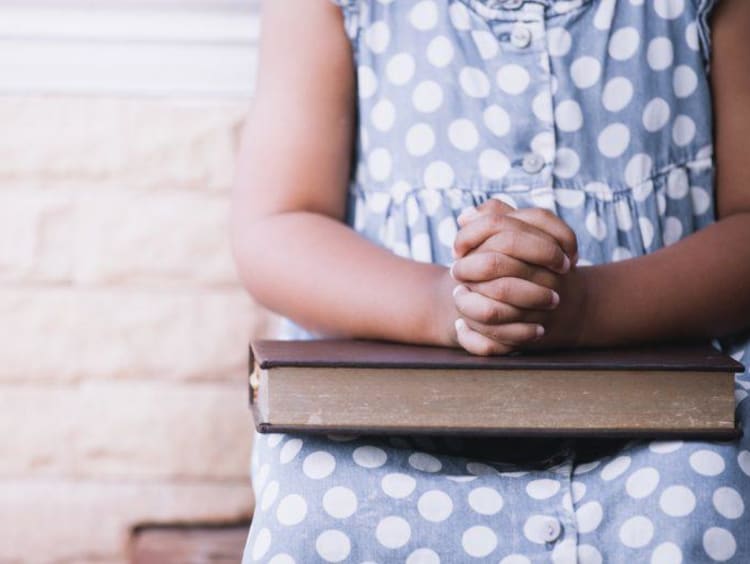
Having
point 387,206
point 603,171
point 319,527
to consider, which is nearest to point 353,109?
point 387,206

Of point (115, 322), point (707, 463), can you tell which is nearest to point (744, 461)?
point (707, 463)

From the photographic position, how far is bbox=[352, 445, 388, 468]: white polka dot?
2.59ft

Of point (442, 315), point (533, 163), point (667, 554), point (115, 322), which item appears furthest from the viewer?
point (115, 322)

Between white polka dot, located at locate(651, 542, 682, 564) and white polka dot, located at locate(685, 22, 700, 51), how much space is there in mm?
492

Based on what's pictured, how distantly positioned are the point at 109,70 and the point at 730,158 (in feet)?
2.11

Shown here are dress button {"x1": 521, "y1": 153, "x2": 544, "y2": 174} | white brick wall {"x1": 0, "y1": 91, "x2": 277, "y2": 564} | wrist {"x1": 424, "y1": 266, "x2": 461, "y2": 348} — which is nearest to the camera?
wrist {"x1": 424, "y1": 266, "x2": 461, "y2": 348}

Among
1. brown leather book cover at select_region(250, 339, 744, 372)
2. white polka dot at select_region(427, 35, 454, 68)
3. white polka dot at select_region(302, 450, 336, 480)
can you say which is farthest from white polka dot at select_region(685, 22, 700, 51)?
white polka dot at select_region(302, 450, 336, 480)

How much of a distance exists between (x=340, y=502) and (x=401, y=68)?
437mm

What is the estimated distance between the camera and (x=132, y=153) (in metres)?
1.21

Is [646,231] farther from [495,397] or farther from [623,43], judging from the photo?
[495,397]

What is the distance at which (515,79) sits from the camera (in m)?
1.01

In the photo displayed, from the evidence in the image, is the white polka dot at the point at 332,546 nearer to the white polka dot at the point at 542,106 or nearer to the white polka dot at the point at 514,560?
the white polka dot at the point at 514,560

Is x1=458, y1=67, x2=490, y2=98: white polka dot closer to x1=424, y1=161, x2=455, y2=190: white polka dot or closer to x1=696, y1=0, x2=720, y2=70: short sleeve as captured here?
x1=424, y1=161, x2=455, y2=190: white polka dot

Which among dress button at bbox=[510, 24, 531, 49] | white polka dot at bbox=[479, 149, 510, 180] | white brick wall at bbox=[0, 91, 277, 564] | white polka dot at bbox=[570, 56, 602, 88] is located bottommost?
white brick wall at bbox=[0, 91, 277, 564]
